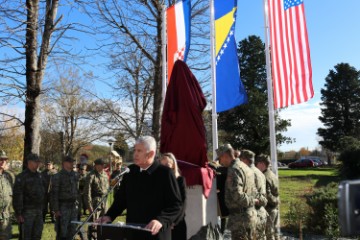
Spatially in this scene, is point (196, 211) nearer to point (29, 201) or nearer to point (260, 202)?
point (260, 202)

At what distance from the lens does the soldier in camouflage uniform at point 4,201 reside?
7.34 m

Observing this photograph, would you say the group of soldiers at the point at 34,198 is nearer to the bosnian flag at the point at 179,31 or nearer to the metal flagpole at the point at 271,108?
the bosnian flag at the point at 179,31

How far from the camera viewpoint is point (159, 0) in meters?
14.8

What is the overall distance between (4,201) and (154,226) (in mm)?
4940

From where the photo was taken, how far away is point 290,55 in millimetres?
8930

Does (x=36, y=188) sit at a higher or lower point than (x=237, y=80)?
lower

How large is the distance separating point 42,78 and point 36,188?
3.10 meters

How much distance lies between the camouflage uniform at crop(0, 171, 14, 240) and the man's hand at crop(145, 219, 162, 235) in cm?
482

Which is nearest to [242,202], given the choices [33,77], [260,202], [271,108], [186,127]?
[260,202]

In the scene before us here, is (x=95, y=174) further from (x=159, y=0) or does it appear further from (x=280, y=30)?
(x=159, y=0)

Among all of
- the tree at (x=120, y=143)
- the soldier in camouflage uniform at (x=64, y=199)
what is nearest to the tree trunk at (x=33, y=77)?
the soldier in camouflage uniform at (x=64, y=199)

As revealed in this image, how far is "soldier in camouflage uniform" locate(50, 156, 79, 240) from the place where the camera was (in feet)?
27.5

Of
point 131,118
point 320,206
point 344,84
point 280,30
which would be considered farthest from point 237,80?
point 344,84

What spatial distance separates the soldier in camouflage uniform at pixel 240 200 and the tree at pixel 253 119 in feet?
115
